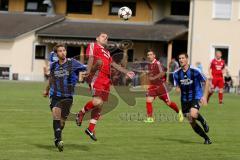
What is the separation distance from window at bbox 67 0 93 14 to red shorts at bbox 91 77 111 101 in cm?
3968

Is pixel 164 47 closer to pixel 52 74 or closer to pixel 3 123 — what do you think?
pixel 3 123

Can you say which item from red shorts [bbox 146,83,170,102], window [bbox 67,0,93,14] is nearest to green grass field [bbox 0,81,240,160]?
red shorts [bbox 146,83,170,102]

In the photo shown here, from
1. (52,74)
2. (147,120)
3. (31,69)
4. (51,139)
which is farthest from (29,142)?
(31,69)

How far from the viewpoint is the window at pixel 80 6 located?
5419cm

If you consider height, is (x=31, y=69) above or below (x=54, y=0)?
below

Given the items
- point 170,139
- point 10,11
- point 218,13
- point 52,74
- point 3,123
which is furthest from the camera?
point 10,11

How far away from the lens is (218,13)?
48.4 metres

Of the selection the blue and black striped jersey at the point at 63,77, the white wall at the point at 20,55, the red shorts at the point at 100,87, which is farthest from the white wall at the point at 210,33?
the blue and black striped jersey at the point at 63,77

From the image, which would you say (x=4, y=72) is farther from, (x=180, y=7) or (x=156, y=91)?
(x=156, y=91)

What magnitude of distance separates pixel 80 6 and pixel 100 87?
40.1 metres

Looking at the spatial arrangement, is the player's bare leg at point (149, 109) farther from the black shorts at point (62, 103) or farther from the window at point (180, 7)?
the window at point (180, 7)

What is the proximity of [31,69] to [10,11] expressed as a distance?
5.74m

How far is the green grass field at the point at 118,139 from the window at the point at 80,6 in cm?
3315

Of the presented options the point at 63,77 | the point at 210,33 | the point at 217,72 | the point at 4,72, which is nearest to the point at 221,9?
the point at 210,33
